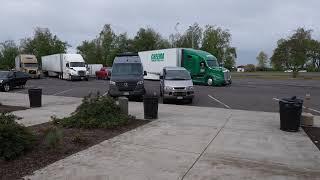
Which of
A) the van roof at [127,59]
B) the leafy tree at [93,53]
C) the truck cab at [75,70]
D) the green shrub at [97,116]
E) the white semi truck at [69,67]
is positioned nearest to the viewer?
the green shrub at [97,116]

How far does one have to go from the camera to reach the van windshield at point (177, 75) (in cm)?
2213

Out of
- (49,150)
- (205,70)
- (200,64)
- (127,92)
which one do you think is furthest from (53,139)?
(200,64)

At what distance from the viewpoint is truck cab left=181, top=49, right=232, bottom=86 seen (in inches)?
1430

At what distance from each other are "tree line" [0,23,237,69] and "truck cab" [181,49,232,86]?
3591 centimetres

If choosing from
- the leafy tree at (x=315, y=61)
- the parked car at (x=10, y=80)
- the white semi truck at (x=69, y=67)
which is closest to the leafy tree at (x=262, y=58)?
the leafy tree at (x=315, y=61)

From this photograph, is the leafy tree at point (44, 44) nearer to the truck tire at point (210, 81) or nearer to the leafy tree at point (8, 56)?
the leafy tree at point (8, 56)

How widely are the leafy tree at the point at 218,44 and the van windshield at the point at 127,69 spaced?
50.5 m

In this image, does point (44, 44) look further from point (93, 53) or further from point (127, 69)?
point (127, 69)

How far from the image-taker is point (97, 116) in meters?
12.7

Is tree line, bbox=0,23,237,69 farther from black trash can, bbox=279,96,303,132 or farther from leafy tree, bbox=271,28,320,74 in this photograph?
black trash can, bbox=279,96,303,132

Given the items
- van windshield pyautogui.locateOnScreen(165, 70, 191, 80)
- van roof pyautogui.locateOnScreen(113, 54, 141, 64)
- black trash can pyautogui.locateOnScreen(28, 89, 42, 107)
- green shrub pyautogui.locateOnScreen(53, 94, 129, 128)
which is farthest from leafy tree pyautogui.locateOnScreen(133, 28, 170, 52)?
green shrub pyautogui.locateOnScreen(53, 94, 129, 128)

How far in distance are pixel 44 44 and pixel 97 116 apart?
7337 cm

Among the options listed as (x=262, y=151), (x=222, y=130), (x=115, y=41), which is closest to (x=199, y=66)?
(x=222, y=130)

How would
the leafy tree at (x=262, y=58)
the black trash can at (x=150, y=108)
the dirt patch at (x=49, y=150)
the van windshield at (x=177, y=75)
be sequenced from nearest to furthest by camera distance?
the dirt patch at (x=49, y=150), the black trash can at (x=150, y=108), the van windshield at (x=177, y=75), the leafy tree at (x=262, y=58)
